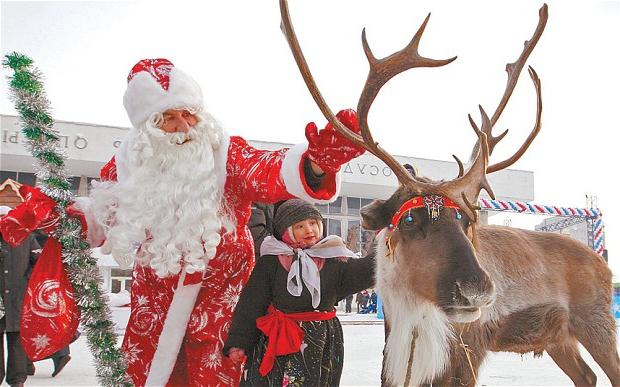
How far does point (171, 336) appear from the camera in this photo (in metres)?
2.05

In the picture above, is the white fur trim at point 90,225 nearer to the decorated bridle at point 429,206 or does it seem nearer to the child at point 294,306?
the child at point 294,306

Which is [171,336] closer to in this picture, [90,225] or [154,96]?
[90,225]

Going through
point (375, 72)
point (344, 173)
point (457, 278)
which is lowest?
point (457, 278)

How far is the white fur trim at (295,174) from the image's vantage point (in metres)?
1.86

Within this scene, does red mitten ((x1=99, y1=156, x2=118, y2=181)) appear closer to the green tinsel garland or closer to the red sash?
the green tinsel garland

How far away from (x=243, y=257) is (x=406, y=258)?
697mm

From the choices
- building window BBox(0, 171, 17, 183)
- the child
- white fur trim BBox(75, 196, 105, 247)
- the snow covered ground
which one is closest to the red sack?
white fur trim BBox(75, 196, 105, 247)

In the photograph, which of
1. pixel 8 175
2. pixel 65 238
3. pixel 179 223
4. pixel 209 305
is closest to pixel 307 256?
pixel 209 305

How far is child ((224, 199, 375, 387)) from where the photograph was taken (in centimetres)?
229

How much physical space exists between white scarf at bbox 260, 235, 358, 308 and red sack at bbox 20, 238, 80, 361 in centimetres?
87

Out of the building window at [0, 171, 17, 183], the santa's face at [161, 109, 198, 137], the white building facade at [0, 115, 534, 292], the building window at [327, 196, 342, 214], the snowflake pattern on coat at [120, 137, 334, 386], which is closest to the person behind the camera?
the snowflake pattern on coat at [120, 137, 334, 386]

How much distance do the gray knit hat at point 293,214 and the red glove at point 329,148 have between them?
0.66 meters

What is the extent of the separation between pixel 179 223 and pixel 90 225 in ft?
1.02

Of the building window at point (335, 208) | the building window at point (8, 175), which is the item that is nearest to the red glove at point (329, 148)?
the building window at point (8, 175)
